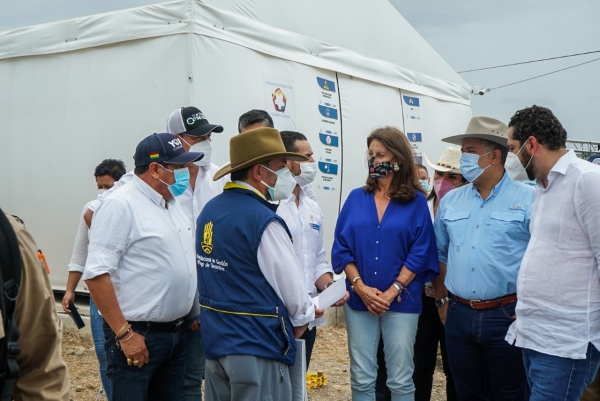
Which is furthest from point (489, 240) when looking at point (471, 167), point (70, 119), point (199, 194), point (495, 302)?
point (70, 119)

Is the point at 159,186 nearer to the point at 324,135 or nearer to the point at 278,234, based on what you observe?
the point at 278,234

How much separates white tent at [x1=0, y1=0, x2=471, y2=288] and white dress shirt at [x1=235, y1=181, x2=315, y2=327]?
12.8 ft

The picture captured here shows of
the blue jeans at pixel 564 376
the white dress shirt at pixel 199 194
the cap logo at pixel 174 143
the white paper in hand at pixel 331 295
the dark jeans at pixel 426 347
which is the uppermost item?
the cap logo at pixel 174 143

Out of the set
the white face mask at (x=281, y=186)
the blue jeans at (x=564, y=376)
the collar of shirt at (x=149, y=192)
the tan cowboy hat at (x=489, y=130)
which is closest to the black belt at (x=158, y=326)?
the collar of shirt at (x=149, y=192)

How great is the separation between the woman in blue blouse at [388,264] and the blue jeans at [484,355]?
0.29 m

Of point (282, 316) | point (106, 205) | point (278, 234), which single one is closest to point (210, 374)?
point (282, 316)

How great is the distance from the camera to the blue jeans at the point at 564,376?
11.0 ft

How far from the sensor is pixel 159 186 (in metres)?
3.79

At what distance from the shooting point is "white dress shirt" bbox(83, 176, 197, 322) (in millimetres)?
3504

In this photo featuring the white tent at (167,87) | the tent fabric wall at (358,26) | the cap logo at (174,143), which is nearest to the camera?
the cap logo at (174,143)

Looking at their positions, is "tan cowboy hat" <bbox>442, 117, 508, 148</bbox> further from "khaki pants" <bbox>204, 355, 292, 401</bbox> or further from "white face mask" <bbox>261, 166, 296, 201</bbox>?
"khaki pants" <bbox>204, 355, 292, 401</bbox>

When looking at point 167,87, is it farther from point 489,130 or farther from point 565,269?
point 565,269

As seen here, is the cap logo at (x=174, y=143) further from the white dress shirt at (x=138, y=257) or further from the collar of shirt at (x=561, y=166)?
the collar of shirt at (x=561, y=166)

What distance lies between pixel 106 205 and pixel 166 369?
0.99m
